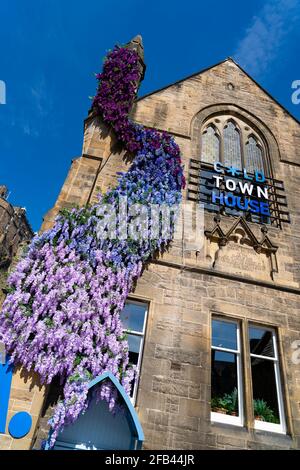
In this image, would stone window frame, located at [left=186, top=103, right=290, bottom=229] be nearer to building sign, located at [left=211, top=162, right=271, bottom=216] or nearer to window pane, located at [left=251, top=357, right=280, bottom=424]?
building sign, located at [left=211, top=162, right=271, bottom=216]

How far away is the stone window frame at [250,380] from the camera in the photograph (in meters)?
6.59

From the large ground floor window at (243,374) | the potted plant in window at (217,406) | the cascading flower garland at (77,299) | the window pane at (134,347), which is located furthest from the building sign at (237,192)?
the potted plant in window at (217,406)

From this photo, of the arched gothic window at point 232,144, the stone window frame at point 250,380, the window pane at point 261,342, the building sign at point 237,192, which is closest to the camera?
the stone window frame at point 250,380

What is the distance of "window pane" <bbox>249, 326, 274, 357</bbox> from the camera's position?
25.2 ft

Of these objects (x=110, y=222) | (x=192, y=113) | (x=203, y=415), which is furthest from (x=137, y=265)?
(x=192, y=113)

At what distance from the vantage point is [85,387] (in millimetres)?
5648

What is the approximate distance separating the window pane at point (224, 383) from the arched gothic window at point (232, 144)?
635 cm

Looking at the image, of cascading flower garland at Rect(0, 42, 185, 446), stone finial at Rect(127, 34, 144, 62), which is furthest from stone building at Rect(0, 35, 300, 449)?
stone finial at Rect(127, 34, 144, 62)

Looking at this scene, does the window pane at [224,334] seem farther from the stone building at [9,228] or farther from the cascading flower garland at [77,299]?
the stone building at [9,228]

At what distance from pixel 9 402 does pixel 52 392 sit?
759 mm

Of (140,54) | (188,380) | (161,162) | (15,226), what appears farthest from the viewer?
(15,226)

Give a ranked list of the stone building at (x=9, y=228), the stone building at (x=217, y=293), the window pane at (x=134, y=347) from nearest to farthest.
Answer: the stone building at (x=217, y=293) < the window pane at (x=134, y=347) < the stone building at (x=9, y=228)

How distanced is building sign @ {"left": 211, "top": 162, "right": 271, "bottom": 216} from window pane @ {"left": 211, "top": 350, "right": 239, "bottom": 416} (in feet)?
14.6
